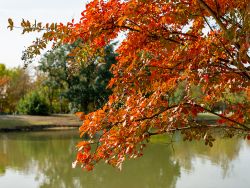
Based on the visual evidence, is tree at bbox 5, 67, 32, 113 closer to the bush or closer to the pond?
the bush

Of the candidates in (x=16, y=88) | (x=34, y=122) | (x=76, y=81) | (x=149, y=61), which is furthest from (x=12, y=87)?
(x=149, y=61)

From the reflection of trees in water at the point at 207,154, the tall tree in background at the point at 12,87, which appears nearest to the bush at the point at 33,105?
the tall tree in background at the point at 12,87

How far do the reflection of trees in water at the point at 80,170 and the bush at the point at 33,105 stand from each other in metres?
16.0

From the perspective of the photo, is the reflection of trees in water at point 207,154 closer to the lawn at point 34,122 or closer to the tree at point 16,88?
the lawn at point 34,122

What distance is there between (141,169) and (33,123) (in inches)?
740

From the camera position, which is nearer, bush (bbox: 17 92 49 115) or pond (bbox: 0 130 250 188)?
pond (bbox: 0 130 250 188)

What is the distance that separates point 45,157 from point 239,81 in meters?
13.5

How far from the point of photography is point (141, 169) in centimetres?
1359

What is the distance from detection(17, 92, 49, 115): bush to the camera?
118 feet

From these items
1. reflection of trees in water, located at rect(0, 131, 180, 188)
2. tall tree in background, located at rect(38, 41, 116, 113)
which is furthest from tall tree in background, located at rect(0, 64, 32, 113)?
reflection of trees in water, located at rect(0, 131, 180, 188)

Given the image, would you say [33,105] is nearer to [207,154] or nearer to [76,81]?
[76,81]

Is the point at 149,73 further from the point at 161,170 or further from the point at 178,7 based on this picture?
the point at 161,170

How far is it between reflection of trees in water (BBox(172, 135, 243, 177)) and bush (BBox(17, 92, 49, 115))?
18.7 meters

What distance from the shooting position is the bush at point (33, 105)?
3597cm
